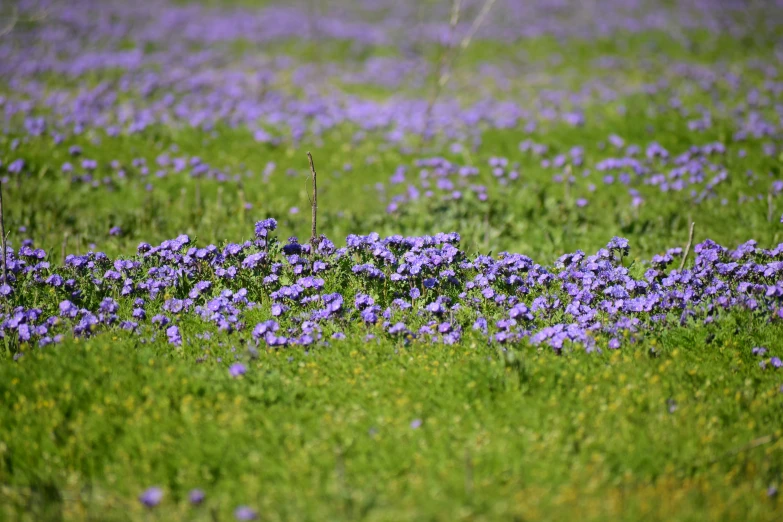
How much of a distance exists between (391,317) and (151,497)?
284 cm

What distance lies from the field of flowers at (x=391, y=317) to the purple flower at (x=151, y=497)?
0.07 meters

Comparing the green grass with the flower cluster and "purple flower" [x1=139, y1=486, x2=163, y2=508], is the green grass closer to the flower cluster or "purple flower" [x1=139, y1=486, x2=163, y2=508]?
"purple flower" [x1=139, y1=486, x2=163, y2=508]

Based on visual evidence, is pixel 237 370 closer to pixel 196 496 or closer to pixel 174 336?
pixel 174 336

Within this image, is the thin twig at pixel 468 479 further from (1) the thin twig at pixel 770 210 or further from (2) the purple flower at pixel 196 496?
(1) the thin twig at pixel 770 210

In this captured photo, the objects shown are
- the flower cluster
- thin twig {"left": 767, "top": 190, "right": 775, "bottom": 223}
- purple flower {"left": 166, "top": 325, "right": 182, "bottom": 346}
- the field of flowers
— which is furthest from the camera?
thin twig {"left": 767, "top": 190, "right": 775, "bottom": 223}

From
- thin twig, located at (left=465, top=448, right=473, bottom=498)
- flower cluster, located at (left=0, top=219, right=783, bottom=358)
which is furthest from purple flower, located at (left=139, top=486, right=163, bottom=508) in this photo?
thin twig, located at (left=465, top=448, right=473, bottom=498)

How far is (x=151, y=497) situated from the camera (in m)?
3.95

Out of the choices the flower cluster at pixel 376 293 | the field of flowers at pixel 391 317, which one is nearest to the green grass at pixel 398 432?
the field of flowers at pixel 391 317

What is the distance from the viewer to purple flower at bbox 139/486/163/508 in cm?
393

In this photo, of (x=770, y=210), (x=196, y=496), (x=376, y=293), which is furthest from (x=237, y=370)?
(x=770, y=210)

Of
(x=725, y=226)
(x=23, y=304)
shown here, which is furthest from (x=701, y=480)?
(x=23, y=304)

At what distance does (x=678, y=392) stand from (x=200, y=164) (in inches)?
353

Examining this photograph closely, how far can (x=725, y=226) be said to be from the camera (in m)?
9.05

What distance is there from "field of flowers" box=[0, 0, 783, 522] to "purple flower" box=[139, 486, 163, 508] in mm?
73
